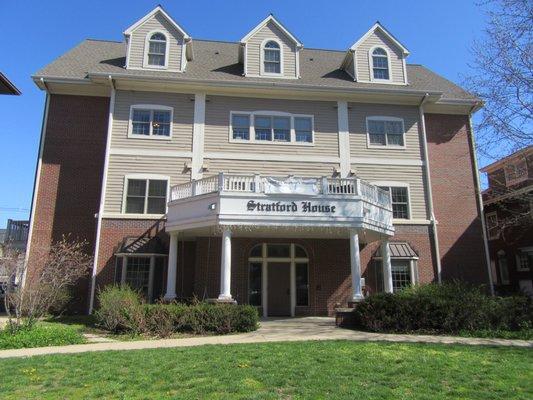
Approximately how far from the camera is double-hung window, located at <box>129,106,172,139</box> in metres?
20.0

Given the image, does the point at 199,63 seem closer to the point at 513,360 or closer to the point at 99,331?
the point at 99,331

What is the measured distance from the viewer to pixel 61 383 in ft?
23.3

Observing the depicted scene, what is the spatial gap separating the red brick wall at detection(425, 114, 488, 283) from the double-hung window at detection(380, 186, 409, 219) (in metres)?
1.47

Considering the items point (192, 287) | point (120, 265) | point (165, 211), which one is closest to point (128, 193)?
point (165, 211)

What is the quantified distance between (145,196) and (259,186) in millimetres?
6115

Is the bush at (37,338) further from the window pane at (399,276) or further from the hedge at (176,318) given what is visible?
the window pane at (399,276)

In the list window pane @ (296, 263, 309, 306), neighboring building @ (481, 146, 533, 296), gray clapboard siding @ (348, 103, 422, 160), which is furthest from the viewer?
neighboring building @ (481, 146, 533, 296)

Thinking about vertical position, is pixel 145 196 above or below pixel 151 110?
below

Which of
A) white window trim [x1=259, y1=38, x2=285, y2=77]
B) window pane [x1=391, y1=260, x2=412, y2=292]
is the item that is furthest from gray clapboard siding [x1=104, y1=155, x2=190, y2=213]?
window pane [x1=391, y1=260, x2=412, y2=292]

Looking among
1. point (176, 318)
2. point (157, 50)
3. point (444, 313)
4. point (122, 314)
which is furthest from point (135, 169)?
point (444, 313)

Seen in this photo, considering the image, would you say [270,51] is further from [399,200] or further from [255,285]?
[255,285]

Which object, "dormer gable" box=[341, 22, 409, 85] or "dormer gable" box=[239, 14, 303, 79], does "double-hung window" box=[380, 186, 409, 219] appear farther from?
"dormer gable" box=[239, 14, 303, 79]

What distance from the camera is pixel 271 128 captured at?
68.0 ft

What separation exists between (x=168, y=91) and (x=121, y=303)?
35.3ft
